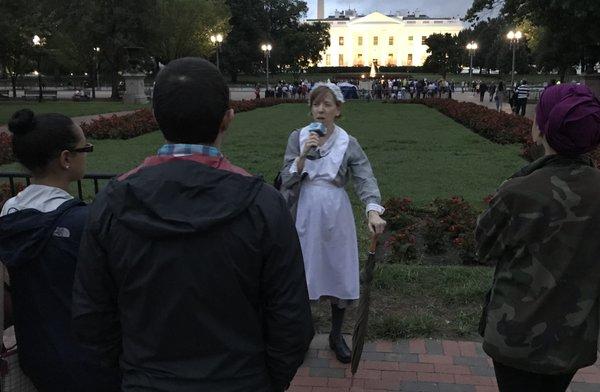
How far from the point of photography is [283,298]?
5.46ft

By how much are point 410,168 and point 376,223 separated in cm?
901

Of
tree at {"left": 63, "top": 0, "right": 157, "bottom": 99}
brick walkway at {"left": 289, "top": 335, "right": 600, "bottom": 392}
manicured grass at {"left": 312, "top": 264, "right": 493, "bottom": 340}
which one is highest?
tree at {"left": 63, "top": 0, "right": 157, "bottom": 99}

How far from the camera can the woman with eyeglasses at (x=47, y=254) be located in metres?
1.98

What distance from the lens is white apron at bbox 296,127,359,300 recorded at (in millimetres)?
3570

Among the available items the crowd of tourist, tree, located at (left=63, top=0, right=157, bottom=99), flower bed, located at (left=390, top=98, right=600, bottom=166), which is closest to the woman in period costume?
the crowd of tourist

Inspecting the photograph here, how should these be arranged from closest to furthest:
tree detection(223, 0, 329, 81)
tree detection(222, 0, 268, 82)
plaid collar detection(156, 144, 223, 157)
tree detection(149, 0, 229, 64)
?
plaid collar detection(156, 144, 223, 157) < tree detection(149, 0, 229, 64) < tree detection(222, 0, 268, 82) < tree detection(223, 0, 329, 81)

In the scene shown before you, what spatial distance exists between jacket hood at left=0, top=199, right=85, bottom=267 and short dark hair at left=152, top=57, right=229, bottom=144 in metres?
0.63

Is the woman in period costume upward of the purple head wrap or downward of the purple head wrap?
downward

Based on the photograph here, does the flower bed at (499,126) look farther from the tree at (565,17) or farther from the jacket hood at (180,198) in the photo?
the jacket hood at (180,198)

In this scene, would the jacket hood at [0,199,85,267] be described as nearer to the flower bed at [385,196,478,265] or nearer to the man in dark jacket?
the man in dark jacket

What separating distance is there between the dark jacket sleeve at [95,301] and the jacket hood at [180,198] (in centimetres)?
13

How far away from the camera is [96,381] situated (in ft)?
6.78

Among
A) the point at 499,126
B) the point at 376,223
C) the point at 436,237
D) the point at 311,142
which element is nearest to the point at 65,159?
the point at 311,142

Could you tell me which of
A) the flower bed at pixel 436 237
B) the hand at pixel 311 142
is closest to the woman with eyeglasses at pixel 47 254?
the hand at pixel 311 142
